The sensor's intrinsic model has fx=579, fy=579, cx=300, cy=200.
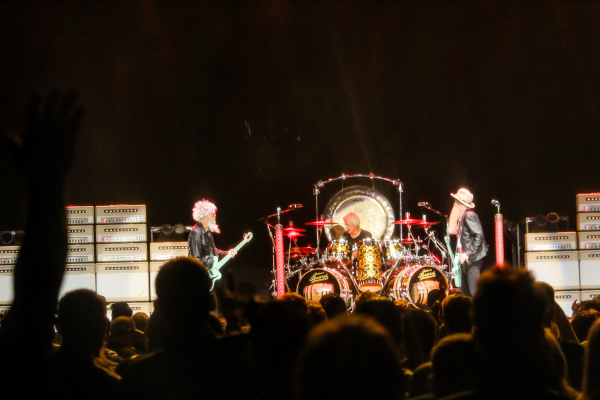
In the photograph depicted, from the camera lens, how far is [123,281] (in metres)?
9.99

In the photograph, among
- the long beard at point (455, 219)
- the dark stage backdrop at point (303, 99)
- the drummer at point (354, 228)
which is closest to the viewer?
the long beard at point (455, 219)

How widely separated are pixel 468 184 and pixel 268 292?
4.52 m

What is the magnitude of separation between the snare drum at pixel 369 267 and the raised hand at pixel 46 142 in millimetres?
8294

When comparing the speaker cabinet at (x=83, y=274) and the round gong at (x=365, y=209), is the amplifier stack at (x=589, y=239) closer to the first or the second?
the round gong at (x=365, y=209)

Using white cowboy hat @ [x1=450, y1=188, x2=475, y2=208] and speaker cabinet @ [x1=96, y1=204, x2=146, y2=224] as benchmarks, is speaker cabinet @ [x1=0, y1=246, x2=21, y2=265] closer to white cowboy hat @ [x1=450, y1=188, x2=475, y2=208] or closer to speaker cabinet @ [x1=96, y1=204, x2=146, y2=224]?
speaker cabinet @ [x1=96, y1=204, x2=146, y2=224]

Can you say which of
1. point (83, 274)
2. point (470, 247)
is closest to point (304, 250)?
point (470, 247)

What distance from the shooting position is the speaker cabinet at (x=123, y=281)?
995cm

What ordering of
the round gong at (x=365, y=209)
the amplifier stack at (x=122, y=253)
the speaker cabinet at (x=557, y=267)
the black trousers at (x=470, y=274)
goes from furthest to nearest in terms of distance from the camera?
1. the round gong at (x=365, y=209)
2. the speaker cabinet at (x=557, y=267)
3. the amplifier stack at (x=122, y=253)
4. the black trousers at (x=470, y=274)

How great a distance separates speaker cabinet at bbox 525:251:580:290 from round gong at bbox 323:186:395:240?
108 inches

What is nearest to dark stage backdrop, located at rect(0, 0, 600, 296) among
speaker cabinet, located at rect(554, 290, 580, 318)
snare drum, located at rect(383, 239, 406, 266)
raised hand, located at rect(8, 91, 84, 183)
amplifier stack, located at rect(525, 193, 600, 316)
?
amplifier stack, located at rect(525, 193, 600, 316)

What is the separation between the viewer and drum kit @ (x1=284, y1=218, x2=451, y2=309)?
30.6 ft

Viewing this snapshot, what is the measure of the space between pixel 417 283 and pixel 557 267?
2859mm

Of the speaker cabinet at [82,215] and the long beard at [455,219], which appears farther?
the long beard at [455,219]

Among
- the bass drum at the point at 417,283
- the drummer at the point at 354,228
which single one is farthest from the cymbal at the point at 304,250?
the bass drum at the point at 417,283
